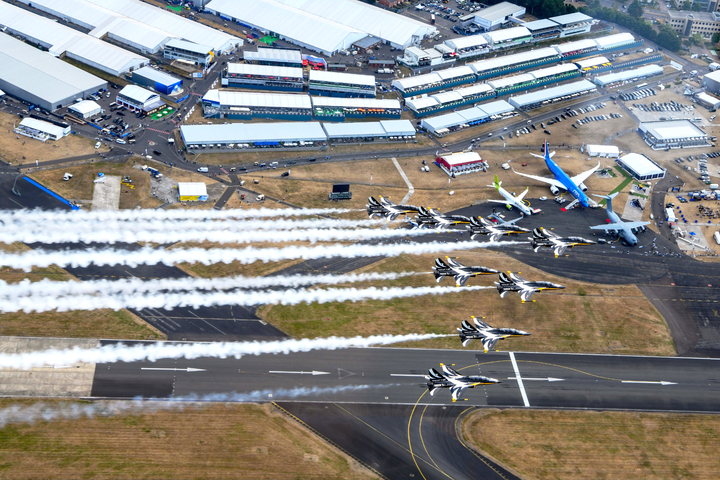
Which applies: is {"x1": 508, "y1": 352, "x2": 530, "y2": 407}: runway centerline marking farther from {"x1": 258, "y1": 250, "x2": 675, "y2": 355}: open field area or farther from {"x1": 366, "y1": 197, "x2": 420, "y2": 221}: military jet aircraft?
{"x1": 366, "y1": 197, "x2": 420, "y2": 221}: military jet aircraft

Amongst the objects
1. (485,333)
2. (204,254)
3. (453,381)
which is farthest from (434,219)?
(204,254)

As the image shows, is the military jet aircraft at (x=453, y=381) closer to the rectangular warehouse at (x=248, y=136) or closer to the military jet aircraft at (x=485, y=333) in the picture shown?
the military jet aircraft at (x=485, y=333)

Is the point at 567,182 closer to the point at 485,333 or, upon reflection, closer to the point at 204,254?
the point at 485,333

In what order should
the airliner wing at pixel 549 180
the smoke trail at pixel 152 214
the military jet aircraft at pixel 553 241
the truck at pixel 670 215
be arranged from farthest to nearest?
the airliner wing at pixel 549 180
the truck at pixel 670 215
the military jet aircraft at pixel 553 241
the smoke trail at pixel 152 214

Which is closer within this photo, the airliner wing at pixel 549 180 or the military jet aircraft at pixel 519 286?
the military jet aircraft at pixel 519 286

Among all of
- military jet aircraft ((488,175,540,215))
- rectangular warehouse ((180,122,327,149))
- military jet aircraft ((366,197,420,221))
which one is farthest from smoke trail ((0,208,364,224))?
military jet aircraft ((488,175,540,215))

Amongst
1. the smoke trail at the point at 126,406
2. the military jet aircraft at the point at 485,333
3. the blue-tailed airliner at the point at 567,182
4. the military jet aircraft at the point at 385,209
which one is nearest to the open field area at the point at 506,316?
the military jet aircraft at the point at 485,333
